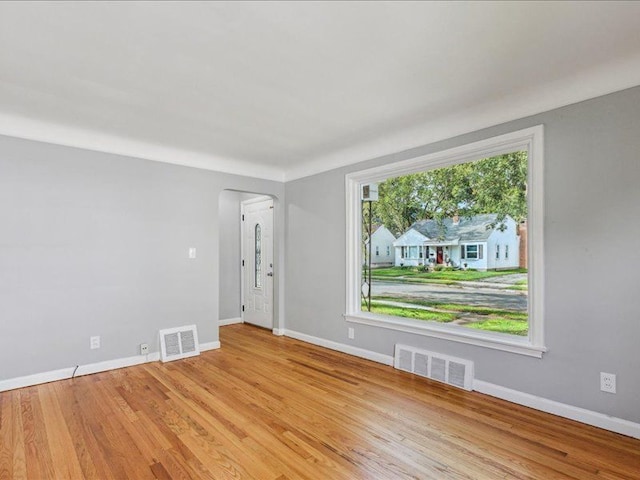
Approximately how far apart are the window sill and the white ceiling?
186 centimetres

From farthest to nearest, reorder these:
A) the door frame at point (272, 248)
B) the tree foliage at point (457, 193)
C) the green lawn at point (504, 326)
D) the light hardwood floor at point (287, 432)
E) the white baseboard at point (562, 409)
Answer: the door frame at point (272, 248) < the tree foliage at point (457, 193) < the green lawn at point (504, 326) < the white baseboard at point (562, 409) < the light hardwood floor at point (287, 432)

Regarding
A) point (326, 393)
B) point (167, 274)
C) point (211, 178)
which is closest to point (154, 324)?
point (167, 274)

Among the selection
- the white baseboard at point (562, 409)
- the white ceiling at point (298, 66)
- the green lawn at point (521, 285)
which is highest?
the white ceiling at point (298, 66)

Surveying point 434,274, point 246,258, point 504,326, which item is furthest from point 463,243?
point 246,258

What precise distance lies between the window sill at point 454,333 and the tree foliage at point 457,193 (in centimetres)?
103

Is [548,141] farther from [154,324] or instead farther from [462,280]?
[154,324]

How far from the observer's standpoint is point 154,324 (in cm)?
398

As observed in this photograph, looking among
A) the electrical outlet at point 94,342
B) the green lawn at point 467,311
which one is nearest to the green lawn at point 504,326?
the green lawn at point 467,311

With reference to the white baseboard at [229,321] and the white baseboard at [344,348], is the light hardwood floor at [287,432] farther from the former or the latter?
the white baseboard at [229,321]

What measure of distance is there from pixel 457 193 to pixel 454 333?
1380 millimetres

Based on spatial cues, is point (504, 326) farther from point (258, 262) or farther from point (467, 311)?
point (258, 262)

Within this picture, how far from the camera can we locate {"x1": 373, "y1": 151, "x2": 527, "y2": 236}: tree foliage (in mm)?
3053

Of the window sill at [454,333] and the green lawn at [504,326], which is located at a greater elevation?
the green lawn at [504,326]

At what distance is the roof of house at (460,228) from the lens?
3311 millimetres
